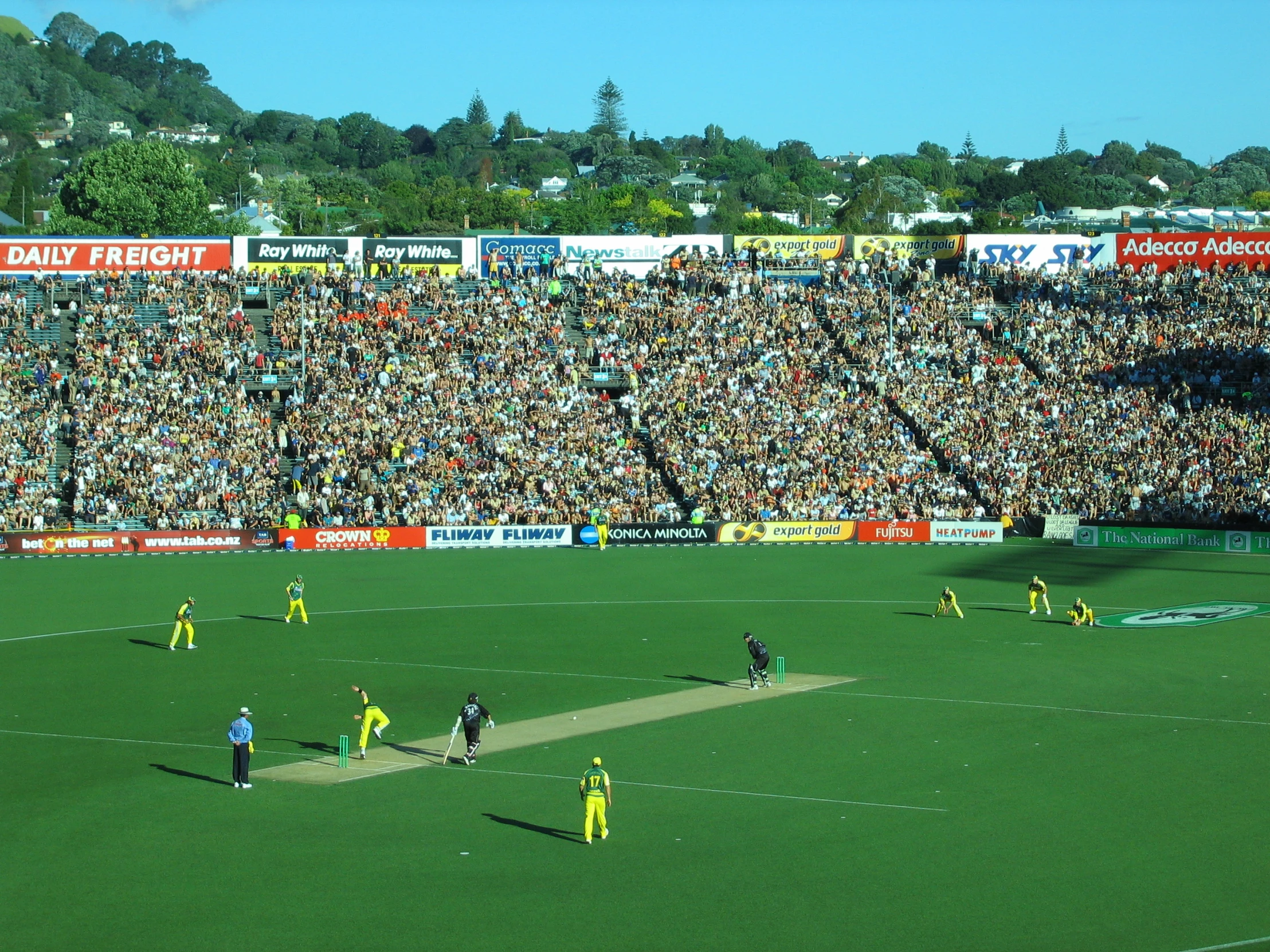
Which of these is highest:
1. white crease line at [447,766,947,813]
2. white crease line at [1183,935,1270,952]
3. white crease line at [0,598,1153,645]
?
white crease line at [0,598,1153,645]

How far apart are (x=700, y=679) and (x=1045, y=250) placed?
50760 mm

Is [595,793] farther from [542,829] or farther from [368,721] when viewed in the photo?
[368,721]

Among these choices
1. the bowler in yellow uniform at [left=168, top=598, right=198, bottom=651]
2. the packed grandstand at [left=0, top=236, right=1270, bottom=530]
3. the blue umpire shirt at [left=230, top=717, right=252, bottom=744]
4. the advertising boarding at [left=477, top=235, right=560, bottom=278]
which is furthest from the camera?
the advertising boarding at [left=477, top=235, right=560, bottom=278]

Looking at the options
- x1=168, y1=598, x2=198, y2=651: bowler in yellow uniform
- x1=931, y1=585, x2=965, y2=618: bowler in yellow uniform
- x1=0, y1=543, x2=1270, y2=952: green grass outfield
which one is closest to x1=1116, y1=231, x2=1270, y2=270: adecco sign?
x1=0, y1=543, x2=1270, y2=952: green grass outfield

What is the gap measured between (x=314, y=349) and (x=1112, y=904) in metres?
53.7

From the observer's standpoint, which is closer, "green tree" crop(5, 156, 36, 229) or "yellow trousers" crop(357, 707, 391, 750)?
"yellow trousers" crop(357, 707, 391, 750)

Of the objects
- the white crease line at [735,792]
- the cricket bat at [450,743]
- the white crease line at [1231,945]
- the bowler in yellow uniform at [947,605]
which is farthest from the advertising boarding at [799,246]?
the white crease line at [1231,945]

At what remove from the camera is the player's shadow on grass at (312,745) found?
27.2m

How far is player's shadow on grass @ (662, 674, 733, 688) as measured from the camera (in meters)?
32.9

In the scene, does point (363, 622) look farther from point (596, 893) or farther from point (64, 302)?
point (64, 302)

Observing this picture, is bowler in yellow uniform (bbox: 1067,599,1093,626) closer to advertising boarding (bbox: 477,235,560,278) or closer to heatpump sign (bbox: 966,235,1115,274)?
heatpump sign (bbox: 966,235,1115,274)

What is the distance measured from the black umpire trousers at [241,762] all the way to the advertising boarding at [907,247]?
5820 centimetres

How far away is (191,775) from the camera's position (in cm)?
2542

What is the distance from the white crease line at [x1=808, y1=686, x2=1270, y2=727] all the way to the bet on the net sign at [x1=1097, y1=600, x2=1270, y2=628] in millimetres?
10895
